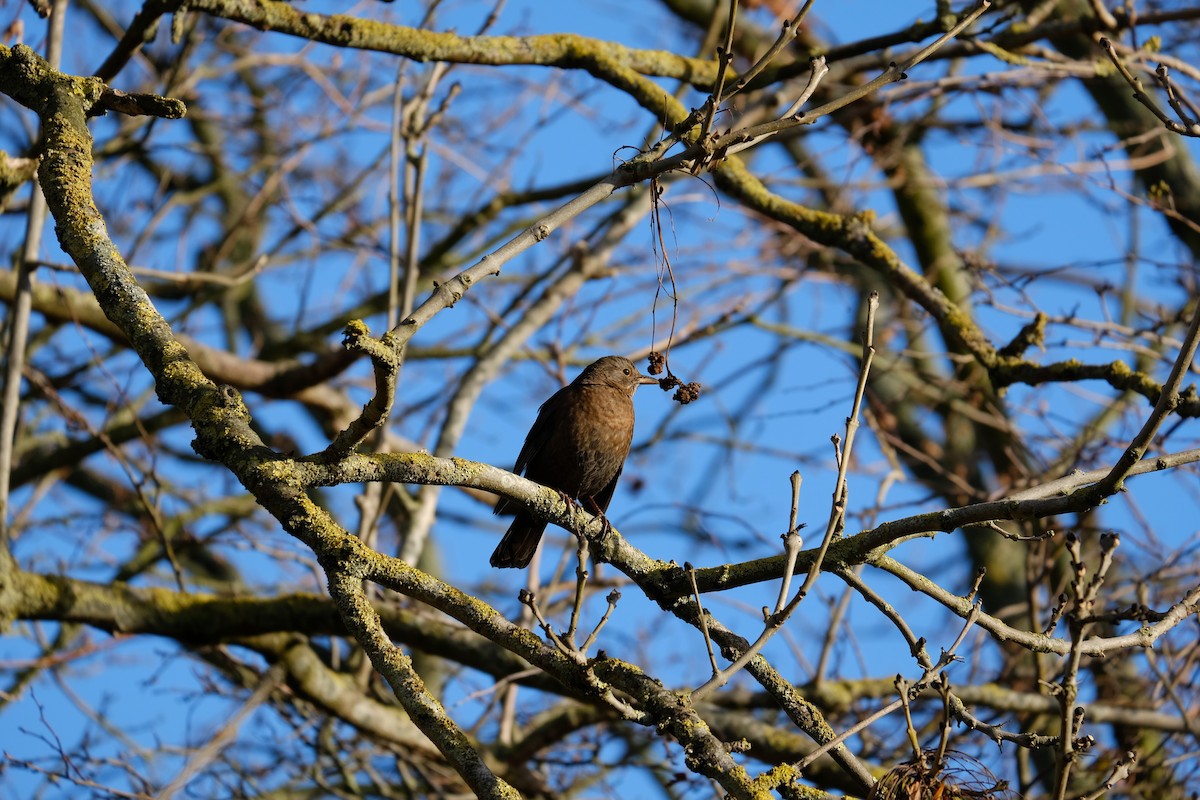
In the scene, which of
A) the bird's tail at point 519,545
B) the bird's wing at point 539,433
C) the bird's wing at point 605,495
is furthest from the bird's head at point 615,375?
the bird's tail at point 519,545

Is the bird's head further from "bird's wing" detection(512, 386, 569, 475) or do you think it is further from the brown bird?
"bird's wing" detection(512, 386, 569, 475)

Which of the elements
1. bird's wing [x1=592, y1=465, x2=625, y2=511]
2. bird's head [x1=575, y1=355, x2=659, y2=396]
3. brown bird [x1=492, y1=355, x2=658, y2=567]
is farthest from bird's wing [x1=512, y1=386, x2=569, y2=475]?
bird's wing [x1=592, y1=465, x2=625, y2=511]

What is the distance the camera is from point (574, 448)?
17.3 ft

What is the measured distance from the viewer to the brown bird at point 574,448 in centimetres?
527

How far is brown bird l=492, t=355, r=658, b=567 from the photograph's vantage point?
527 centimetres

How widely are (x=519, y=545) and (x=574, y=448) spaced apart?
489 mm

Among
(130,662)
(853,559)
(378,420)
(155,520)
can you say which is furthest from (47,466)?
(853,559)

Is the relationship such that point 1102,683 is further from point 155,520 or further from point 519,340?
point 155,520

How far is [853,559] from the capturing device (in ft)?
9.64

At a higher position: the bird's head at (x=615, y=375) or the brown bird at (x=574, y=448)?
the bird's head at (x=615, y=375)

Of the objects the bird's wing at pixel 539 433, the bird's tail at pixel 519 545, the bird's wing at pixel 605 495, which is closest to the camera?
the bird's tail at pixel 519 545

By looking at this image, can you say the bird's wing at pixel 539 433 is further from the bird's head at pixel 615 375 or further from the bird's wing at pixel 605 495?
the bird's wing at pixel 605 495

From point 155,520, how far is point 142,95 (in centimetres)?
260

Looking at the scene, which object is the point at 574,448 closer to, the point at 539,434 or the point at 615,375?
the point at 539,434
